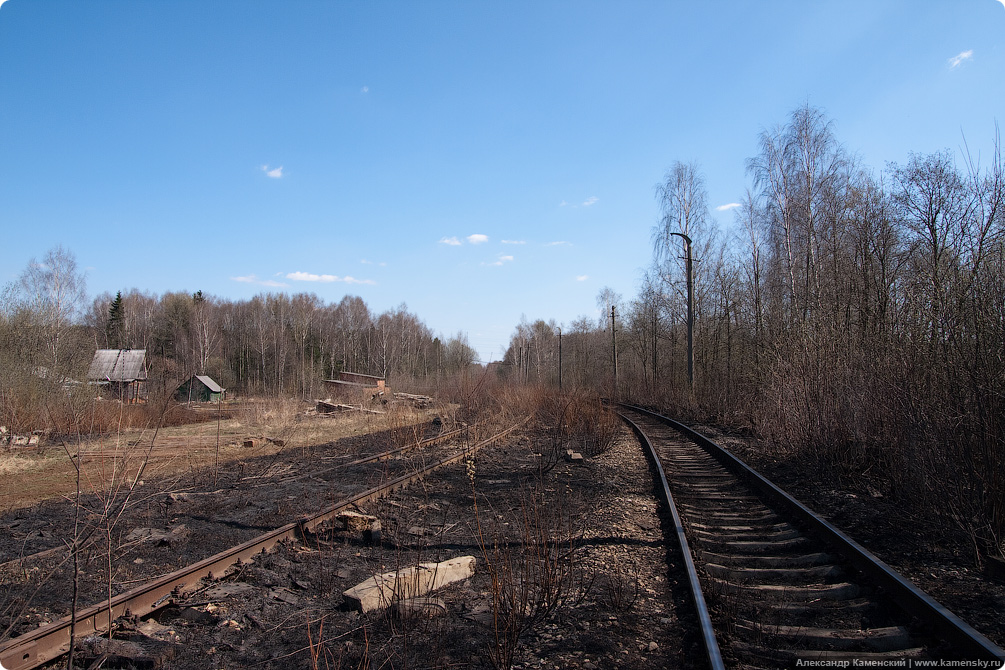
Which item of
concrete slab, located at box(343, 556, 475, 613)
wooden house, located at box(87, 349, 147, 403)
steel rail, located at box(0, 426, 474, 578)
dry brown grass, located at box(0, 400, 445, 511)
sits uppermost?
wooden house, located at box(87, 349, 147, 403)

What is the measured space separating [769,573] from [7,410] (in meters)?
21.9

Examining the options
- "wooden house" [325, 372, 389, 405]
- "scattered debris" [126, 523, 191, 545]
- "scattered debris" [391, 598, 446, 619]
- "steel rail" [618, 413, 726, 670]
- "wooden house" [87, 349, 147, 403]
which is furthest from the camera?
"wooden house" [87, 349, 147, 403]

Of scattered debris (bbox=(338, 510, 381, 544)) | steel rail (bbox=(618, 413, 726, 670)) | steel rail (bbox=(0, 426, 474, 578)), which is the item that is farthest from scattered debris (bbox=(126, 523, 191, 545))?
steel rail (bbox=(618, 413, 726, 670))

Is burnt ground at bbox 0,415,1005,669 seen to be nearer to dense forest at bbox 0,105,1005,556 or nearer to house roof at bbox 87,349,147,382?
dense forest at bbox 0,105,1005,556

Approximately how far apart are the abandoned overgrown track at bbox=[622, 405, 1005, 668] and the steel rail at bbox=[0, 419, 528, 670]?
4.01 metres

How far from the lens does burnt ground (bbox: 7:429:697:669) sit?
343cm

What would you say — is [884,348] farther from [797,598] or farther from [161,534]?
[161,534]

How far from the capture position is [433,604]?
398cm

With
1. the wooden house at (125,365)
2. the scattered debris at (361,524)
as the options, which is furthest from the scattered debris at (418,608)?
the wooden house at (125,365)

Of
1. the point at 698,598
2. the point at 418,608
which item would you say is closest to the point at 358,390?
the point at 418,608

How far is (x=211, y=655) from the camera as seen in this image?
11.6ft

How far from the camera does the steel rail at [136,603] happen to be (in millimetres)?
3334

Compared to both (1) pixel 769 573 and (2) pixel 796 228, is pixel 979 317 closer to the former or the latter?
(1) pixel 769 573

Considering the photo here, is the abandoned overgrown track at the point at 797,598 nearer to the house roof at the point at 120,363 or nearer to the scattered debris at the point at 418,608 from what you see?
the scattered debris at the point at 418,608
